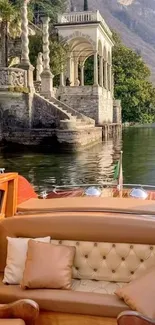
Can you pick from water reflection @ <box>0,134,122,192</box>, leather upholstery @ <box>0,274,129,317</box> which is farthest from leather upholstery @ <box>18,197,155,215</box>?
water reflection @ <box>0,134,122,192</box>

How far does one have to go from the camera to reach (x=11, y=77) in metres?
24.5

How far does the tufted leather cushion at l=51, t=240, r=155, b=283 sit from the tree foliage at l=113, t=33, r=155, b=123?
5183cm

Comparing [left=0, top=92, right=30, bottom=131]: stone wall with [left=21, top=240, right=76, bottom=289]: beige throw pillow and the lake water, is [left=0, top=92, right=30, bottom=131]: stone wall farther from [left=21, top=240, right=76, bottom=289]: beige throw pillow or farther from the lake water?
[left=21, top=240, right=76, bottom=289]: beige throw pillow

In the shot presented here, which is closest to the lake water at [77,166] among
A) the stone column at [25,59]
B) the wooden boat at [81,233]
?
the stone column at [25,59]

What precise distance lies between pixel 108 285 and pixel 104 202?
0.82 m


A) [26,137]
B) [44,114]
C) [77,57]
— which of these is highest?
[77,57]

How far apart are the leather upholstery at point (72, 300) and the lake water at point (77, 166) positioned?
9.51 m

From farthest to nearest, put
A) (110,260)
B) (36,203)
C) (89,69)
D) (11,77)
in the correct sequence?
(89,69) < (11,77) < (36,203) < (110,260)

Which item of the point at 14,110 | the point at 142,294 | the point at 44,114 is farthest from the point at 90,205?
the point at 14,110

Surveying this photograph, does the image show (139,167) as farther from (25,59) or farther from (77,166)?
(25,59)

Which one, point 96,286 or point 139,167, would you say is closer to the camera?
point 96,286

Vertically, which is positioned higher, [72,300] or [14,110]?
[14,110]

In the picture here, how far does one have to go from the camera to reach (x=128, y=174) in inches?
670

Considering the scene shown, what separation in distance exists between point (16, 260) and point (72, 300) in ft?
2.02
